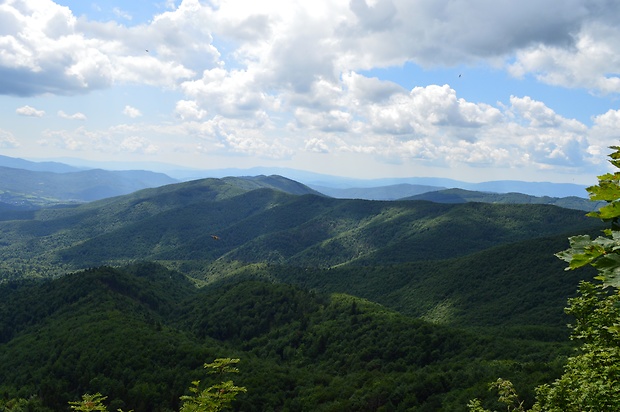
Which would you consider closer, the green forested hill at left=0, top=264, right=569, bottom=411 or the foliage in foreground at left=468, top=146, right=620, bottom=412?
the foliage in foreground at left=468, top=146, right=620, bottom=412

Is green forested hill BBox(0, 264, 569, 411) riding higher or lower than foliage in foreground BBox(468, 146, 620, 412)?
lower

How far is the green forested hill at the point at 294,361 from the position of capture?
10644cm

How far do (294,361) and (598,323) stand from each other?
156390mm

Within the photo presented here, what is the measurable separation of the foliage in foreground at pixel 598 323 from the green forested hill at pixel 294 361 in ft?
219

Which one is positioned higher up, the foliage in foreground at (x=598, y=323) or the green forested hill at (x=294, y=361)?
the foliage in foreground at (x=598, y=323)

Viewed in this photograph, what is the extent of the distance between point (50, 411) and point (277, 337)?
95.3m

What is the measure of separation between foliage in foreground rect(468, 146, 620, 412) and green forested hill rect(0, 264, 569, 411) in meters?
66.8

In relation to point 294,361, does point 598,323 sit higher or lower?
higher

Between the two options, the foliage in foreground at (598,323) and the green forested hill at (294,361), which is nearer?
the foliage in foreground at (598,323)

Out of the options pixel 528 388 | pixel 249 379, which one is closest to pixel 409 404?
pixel 528 388

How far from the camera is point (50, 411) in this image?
11244 cm

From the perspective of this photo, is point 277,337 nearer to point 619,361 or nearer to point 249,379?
point 249,379

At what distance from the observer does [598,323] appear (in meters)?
24.3

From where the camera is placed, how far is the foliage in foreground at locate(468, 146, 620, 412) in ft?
24.3
